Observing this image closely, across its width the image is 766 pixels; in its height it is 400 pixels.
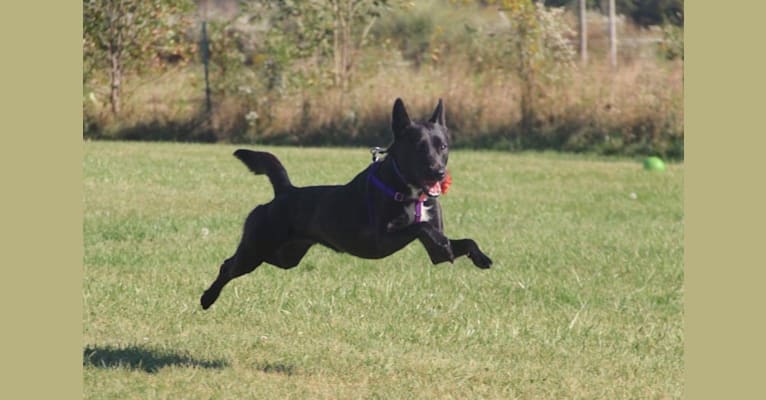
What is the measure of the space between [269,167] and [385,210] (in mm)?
996

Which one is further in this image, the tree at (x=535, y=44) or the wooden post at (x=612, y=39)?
the wooden post at (x=612, y=39)

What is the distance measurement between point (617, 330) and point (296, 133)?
1392 cm

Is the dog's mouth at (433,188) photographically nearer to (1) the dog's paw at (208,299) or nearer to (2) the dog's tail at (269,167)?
(2) the dog's tail at (269,167)

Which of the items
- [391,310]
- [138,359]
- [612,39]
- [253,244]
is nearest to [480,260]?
[253,244]

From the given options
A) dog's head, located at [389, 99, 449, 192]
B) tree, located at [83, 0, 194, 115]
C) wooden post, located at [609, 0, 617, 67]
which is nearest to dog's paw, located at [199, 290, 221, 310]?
dog's head, located at [389, 99, 449, 192]

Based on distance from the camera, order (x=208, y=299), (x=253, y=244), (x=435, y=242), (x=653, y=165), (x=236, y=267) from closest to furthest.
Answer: (x=435, y=242) < (x=253, y=244) < (x=236, y=267) < (x=208, y=299) < (x=653, y=165)

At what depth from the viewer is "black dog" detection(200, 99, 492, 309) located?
19.2 ft

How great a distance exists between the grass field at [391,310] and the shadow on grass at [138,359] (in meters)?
0.02

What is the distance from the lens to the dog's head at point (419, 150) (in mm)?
5773

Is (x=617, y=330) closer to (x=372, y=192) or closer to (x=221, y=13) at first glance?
(x=372, y=192)

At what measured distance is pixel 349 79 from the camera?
22422 millimetres

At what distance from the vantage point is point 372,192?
6.04 metres

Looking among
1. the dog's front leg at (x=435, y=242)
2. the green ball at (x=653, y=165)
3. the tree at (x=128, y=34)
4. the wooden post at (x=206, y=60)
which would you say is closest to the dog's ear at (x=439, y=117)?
the dog's front leg at (x=435, y=242)

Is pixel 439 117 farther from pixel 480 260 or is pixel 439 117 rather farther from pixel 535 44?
pixel 535 44
